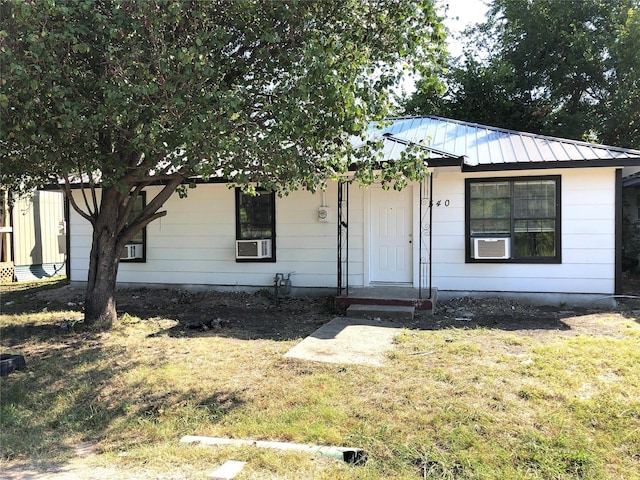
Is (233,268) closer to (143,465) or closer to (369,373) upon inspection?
(369,373)

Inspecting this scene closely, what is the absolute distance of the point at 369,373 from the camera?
4.68 m

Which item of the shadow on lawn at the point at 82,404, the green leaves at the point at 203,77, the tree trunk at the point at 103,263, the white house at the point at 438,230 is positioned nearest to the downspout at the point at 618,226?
the white house at the point at 438,230

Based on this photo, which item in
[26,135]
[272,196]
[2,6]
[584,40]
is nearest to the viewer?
[2,6]

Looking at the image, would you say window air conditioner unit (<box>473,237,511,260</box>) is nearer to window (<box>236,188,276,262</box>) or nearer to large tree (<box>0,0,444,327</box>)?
large tree (<box>0,0,444,327</box>)

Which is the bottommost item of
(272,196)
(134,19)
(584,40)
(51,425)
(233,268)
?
(51,425)

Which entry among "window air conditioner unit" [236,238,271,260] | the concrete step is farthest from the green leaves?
"window air conditioner unit" [236,238,271,260]

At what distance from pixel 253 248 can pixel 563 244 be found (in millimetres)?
5848

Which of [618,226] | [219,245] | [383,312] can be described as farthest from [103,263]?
[618,226]

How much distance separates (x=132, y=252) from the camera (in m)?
10.6

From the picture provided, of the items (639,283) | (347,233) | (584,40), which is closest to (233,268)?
(347,233)

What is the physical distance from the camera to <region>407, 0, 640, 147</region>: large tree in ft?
51.0

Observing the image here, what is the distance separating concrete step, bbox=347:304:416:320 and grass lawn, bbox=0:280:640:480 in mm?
1338

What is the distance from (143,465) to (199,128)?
2.97 meters

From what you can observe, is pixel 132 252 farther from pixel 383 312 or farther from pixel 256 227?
pixel 383 312
